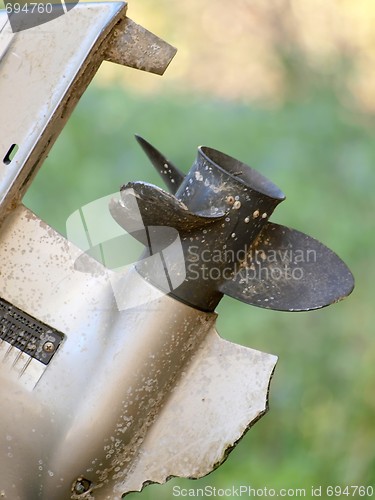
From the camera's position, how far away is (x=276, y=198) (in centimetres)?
159

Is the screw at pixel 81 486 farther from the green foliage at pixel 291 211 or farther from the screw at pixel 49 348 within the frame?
the green foliage at pixel 291 211

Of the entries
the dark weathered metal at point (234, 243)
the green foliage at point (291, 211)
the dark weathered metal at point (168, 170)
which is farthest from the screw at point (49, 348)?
the green foliage at point (291, 211)

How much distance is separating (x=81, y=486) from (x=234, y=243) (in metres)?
0.53

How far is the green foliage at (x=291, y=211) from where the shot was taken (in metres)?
2.75

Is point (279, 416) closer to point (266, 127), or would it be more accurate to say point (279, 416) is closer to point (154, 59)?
point (154, 59)

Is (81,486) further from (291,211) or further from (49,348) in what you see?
(291,211)

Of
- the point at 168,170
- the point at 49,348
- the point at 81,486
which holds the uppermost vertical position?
the point at 168,170

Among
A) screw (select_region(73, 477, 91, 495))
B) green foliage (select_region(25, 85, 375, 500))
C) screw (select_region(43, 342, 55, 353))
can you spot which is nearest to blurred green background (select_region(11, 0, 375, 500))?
green foliage (select_region(25, 85, 375, 500))

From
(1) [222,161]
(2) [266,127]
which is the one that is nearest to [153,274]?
(1) [222,161]

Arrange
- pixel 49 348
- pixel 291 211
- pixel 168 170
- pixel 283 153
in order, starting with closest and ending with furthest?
pixel 49 348 < pixel 168 170 < pixel 291 211 < pixel 283 153

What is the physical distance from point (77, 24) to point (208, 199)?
0.40m

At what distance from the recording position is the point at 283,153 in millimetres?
4809

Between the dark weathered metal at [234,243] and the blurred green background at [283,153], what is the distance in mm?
1012

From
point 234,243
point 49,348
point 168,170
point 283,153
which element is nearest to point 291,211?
point 283,153
